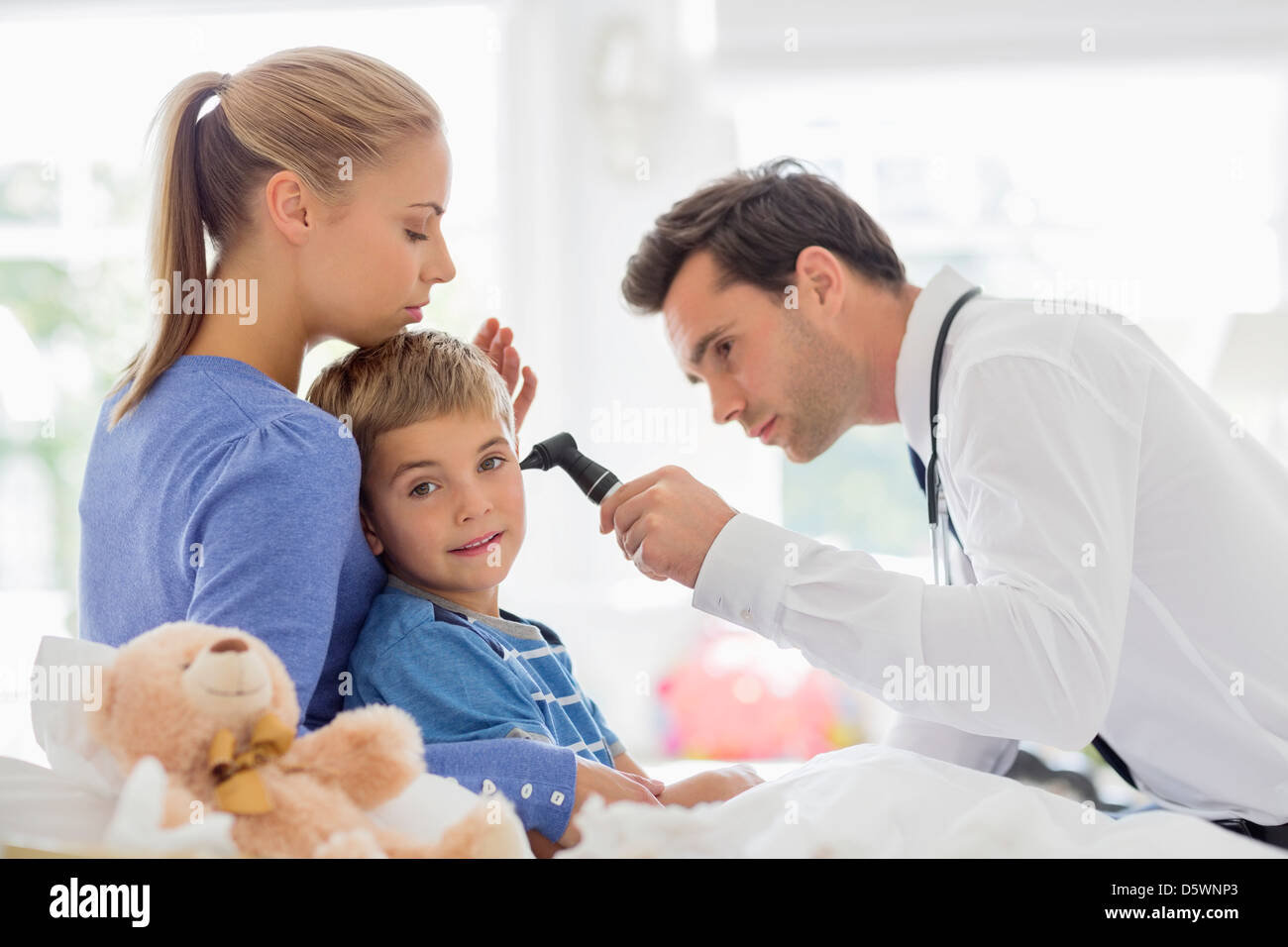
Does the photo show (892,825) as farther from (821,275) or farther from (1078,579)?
(821,275)

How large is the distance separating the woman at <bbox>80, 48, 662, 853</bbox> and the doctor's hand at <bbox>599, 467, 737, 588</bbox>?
23 centimetres

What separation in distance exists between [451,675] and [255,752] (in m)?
0.32

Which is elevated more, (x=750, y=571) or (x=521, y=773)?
(x=750, y=571)

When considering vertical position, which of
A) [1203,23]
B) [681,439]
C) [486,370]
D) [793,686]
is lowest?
[793,686]

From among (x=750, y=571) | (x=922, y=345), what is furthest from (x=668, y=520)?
(x=922, y=345)

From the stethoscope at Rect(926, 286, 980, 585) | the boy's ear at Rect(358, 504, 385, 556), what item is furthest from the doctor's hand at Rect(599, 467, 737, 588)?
the stethoscope at Rect(926, 286, 980, 585)

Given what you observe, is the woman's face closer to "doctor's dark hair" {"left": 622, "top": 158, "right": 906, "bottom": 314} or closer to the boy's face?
the boy's face

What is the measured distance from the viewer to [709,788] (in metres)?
1.05

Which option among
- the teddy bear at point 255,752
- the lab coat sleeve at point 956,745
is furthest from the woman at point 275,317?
the lab coat sleeve at point 956,745

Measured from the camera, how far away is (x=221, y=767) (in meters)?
0.63

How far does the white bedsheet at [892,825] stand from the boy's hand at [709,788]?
20 cm

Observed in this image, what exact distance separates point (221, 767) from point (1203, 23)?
3.62m
